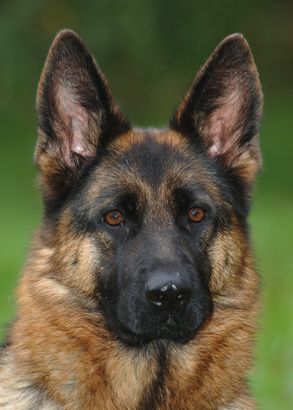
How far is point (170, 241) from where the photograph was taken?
5.68 meters

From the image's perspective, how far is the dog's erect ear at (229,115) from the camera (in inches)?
243

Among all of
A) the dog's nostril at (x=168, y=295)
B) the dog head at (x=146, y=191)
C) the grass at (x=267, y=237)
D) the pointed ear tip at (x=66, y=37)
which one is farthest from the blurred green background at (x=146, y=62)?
the dog's nostril at (x=168, y=295)

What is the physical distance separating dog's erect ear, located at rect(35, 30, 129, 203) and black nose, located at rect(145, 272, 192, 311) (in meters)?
0.89

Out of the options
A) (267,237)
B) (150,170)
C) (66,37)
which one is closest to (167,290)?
(150,170)

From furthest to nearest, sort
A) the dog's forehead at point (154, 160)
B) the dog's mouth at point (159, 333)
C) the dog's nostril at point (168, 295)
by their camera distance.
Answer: the dog's forehead at point (154, 160) → the dog's mouth at point (159, 333) → the dog's nostril at point (168, 295)

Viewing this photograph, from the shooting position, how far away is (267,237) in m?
14.4

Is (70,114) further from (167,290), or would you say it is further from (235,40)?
(167,290)

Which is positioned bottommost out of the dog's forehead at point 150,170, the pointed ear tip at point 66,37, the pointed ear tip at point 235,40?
the dog's forehead at point 150,170

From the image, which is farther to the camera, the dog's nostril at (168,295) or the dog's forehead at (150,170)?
the dog's forehead at (150,170)

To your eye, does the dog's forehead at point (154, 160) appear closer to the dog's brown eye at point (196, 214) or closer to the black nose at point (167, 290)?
the dog's brown eye at point (196, 214)

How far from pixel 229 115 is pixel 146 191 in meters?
0.86

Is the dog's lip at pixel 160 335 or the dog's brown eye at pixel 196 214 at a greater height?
the dog's brown eye at pixel 196 214

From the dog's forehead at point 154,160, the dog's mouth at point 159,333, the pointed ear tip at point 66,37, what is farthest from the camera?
the dog's forehead at point 154,160

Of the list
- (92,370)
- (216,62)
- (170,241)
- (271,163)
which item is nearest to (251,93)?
(216,62)
